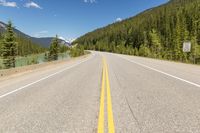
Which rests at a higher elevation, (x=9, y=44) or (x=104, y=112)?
(x=9, y=44)

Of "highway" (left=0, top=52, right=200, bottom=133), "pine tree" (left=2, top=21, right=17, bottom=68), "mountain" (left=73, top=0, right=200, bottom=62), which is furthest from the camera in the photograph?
"mountain" (left=73, top=0, right=200, bottom=62)

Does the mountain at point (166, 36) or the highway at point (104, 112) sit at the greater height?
the mountain at point (166, 36)

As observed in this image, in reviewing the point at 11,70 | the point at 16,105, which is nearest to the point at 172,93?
the point at 16,105

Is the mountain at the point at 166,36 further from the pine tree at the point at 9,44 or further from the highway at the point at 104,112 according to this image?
the pine tree at the point at 9,44

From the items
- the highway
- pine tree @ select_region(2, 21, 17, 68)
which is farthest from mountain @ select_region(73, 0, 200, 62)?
pine tree @ select_region(2, 21, 17, 68)

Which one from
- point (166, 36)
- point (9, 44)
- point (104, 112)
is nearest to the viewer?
point (104, 112)

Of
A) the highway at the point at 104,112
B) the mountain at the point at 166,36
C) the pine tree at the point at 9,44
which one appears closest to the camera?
the highway at the point at 104,112

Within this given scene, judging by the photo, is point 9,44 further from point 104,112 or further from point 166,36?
point 166,36

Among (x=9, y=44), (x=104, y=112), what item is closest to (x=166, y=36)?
(x=9, y=44)

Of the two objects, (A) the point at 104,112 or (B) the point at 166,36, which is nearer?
(A) the point at 104,112

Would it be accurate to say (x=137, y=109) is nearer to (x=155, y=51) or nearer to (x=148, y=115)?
(x=148, y=115)

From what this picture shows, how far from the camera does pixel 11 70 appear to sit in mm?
→ 15828

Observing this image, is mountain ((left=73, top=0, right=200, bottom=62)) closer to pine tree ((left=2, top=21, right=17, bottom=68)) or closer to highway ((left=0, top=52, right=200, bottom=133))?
highway ((left=0, top=52, right=200, bottom=133))

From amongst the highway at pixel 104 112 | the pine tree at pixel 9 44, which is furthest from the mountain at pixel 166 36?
the pine tree at pixel 9 44
